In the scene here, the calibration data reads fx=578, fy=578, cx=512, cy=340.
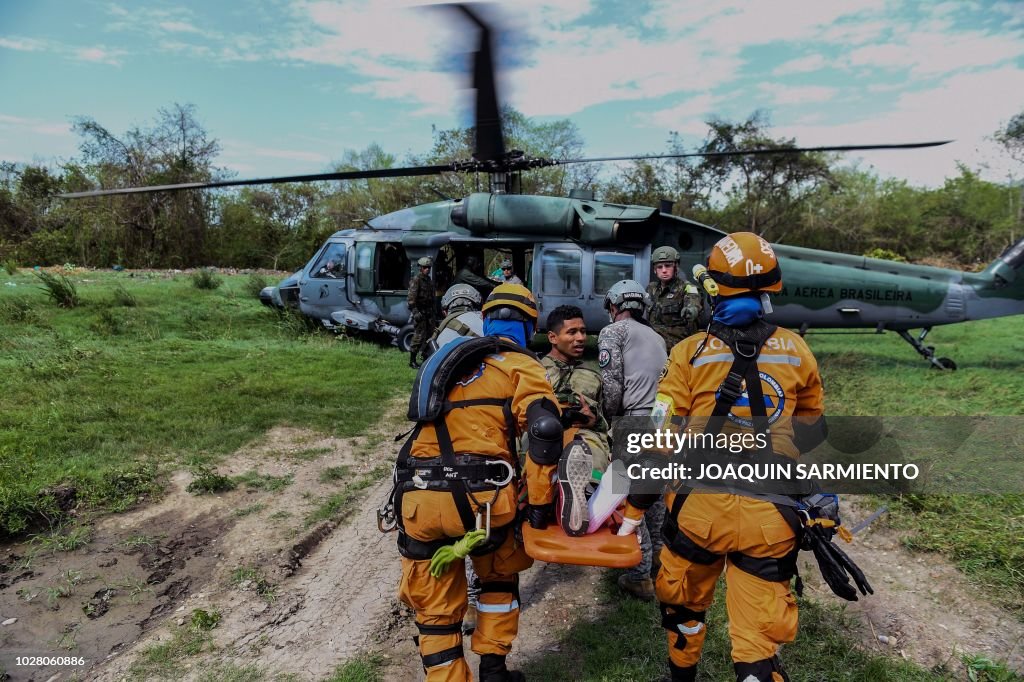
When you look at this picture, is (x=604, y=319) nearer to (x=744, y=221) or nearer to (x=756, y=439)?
(x=756, y=439)

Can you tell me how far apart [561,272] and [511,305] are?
611 cm

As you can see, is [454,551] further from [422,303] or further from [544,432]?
[422,303]

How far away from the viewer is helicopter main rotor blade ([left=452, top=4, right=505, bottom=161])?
4.19 metres

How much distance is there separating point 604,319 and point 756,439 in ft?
22.5

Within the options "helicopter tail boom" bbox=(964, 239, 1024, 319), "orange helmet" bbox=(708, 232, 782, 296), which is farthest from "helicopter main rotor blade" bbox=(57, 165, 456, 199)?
"helicopter tail boom" bbox=(964, 239, 1024, 319)

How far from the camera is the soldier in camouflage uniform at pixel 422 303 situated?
899 cm

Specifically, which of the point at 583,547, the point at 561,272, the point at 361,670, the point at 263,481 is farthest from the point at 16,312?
the point at 583,547

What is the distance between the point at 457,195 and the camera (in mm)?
22328

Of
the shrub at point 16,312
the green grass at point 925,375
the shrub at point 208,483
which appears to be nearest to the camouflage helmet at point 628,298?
the shrub at point 208,483

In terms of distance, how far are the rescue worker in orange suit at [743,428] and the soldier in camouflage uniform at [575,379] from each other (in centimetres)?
85

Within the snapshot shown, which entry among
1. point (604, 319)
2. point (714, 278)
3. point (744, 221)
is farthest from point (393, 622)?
point (744, 221)

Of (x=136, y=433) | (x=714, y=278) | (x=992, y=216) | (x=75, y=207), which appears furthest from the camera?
(x=992, y=216)

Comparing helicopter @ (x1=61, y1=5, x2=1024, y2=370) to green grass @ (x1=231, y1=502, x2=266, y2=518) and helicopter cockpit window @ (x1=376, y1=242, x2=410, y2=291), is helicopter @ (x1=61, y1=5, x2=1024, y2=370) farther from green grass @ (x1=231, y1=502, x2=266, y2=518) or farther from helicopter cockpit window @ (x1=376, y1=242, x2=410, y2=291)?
green grass @ (x1=231, y1=502, x2=266, y2=518)

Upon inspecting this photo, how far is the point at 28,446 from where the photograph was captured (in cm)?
484
